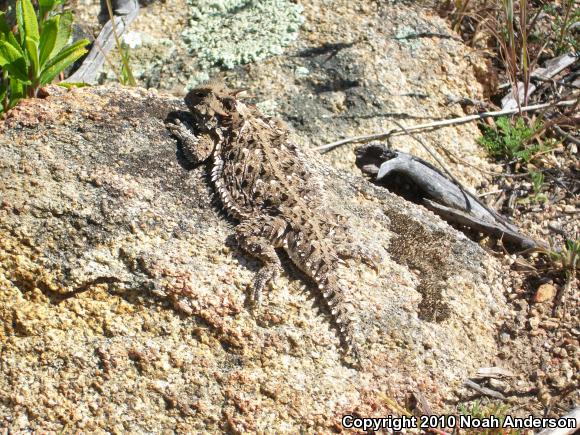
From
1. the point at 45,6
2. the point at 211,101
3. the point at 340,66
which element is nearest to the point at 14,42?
the point at 45,6

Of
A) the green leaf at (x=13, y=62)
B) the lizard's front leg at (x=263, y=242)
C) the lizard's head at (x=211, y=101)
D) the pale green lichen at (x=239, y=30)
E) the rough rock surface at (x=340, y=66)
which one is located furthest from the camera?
the pale green lichen at (x=239, y=30)

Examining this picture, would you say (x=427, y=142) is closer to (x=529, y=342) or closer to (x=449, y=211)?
(x=449, y=211)

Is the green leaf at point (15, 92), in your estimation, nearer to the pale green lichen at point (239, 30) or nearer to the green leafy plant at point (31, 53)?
the green leafy plant at point (31, 53)

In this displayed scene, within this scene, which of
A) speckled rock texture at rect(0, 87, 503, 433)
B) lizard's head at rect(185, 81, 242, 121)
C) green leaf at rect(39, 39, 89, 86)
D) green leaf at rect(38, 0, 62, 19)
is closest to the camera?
speckled rock texture at rect(0, 87, 503, 433)

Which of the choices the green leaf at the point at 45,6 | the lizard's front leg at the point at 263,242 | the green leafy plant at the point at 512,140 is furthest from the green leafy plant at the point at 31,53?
the green leafy plant at the point at 512,140

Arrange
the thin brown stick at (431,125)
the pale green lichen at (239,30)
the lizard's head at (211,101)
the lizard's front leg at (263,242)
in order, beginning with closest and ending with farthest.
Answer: the lizard's front leg at (263,242) < the lizard's head at (211,101) < the thin brown stick at (431,125) < the pale green lichen at (239,30)

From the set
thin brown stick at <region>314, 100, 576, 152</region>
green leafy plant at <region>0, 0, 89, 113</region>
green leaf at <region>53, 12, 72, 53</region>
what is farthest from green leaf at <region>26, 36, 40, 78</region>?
thin brown stick at <region>314, 100, 576, 152</region>

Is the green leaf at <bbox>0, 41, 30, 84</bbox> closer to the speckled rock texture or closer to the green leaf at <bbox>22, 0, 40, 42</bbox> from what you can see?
the green leaf at <bbox>22, 0, 40, 42</bbox>
